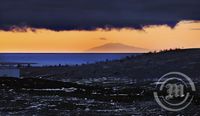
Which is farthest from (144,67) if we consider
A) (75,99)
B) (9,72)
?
(75,99)

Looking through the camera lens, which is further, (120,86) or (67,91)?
(120,86)

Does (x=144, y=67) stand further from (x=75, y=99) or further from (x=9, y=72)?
(x=75, y=99)

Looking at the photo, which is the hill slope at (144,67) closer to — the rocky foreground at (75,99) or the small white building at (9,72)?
the small white building at (9,72)

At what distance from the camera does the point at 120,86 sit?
3788 cm

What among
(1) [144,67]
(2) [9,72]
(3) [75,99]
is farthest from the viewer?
(2) [9,72]

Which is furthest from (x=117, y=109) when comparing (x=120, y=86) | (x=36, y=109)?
(x=120, y=86)

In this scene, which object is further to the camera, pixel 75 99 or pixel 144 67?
pixel 144 67

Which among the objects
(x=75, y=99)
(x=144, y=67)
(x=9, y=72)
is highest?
(x=144, y=67)

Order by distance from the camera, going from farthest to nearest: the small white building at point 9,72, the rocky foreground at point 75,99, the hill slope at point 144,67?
the small white building at point 9,72 → the hill slope at point 144,67 → the rocky foreground at point 75,99

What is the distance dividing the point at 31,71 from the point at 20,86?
18565 mm

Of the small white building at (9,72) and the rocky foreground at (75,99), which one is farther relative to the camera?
the small white building at (9,72)

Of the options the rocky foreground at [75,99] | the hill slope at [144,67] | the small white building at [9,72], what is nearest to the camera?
the rocky foreground at [75,99]

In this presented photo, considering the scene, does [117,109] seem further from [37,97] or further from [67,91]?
[67,91]

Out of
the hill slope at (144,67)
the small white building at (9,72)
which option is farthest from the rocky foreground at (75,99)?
the small white building at (9,72)
